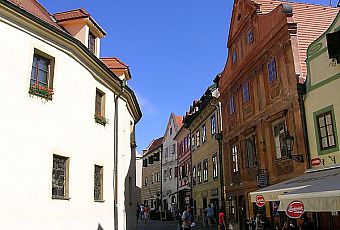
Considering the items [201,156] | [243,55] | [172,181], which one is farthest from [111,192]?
[172,181]

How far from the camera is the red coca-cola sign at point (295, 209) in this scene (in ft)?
33.4

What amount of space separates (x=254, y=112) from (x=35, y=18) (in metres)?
11.6

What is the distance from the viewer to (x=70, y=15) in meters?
17.4

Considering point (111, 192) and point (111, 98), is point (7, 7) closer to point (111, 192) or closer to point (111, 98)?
point (111, 98)

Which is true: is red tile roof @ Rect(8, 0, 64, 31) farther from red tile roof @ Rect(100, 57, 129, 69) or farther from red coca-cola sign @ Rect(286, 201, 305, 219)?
red coca-cola sign @ Rect(286, 201, 305, 219)

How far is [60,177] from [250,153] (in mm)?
10629

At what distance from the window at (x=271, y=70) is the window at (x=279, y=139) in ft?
6.87

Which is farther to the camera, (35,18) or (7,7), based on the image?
(35,18)

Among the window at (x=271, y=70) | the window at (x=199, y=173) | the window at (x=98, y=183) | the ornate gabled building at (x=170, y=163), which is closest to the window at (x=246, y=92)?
the window at (x=271, y=70)

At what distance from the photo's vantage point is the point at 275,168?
57.0ft

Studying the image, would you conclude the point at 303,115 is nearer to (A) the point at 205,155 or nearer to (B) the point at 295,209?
(B) the point at 295,209

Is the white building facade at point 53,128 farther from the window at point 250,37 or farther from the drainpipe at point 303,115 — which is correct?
the drainpipe at point 303,115

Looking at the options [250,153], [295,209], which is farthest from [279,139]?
[295,209]

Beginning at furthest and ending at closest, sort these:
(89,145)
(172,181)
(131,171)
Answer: (172,181), (131,171), (89,145)
